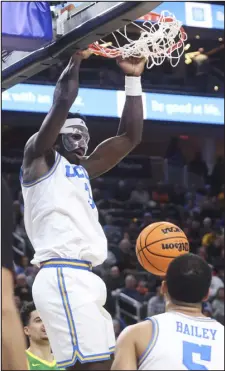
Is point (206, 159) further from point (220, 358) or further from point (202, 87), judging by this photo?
point (220, 358)

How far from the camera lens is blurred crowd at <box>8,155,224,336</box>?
10867mm

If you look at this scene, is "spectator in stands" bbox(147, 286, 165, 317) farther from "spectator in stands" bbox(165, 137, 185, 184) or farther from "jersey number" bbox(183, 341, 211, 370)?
"jersey number" bbox(183, 341, 211, 370)

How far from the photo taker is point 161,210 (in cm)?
1425

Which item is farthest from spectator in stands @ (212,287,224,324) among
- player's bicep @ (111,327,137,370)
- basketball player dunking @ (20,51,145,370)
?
player's bicep @ (111,327,137,370)

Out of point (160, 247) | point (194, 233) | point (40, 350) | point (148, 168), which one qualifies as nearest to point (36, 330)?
point (40, 350)

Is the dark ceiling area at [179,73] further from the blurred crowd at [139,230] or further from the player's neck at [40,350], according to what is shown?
the player's neck at [40,350]

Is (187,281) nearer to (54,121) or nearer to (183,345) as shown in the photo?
(183,345)

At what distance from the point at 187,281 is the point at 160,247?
1350 mm

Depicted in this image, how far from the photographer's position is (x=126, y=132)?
479cm

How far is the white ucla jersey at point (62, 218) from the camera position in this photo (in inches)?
161

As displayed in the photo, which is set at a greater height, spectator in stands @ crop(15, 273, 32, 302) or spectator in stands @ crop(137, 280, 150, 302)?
spectator in stands @ crop(15, 273, 32, 302)

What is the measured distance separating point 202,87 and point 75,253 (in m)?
9.44

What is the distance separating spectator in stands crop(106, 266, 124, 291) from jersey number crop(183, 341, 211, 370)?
7.94m

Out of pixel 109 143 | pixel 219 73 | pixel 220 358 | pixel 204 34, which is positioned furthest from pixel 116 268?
pixel 220 358
